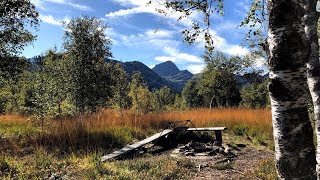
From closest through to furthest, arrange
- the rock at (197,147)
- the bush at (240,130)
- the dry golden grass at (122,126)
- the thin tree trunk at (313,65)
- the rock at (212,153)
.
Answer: the thin tree trunk at (313,65), the rock at (212,153), the rock at (197,147), the dry golden grass at (122,126), the bush at (240,130)

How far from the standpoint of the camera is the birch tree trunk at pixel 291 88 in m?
3.13

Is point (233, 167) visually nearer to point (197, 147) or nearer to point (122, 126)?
point (197, 147)

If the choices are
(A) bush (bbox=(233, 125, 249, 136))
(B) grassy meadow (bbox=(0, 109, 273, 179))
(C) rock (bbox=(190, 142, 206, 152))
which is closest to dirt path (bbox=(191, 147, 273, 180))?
(B) grassy meadow (bbox=(0, 109, 273, 179))

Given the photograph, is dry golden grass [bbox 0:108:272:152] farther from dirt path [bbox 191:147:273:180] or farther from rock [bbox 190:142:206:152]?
dirt path [bbox 191:147:273:180]

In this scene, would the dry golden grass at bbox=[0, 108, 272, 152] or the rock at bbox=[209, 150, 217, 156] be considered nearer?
the rock at bbox=[209, 150, 217, 156]

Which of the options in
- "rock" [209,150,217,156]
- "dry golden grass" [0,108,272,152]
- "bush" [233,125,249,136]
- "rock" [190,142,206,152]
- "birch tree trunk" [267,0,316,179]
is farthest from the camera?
"bush" [233,125,249,136]

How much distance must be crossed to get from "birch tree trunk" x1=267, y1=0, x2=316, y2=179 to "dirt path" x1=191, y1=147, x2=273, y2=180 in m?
4.08

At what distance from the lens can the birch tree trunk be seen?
10.3 ft

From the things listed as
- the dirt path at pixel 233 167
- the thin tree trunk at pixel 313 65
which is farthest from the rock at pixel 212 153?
the thin tree trunk at pixel 313 65

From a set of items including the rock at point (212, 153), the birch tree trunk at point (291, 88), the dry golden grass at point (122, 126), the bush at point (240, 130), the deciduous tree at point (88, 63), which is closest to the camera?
the birch tree trunk at point (291, 88)

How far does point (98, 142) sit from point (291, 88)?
8.71m

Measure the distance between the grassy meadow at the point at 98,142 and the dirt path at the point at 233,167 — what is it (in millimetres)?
344

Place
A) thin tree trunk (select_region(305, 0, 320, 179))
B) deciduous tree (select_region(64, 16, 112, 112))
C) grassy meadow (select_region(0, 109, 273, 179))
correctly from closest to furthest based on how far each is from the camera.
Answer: thin tree trunk (select_region(305, 0, 320, 179)), grassy meadow (select_region(0, 109, 273, 179)), deciduous tree (select_region(64, 16, 112, 112))

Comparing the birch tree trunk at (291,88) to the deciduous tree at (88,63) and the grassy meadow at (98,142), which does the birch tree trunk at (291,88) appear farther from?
the deciduous tree at (88,63)
